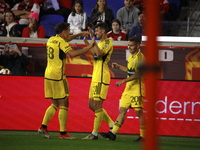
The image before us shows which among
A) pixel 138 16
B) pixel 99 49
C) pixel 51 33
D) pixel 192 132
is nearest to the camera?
pixel 99 49

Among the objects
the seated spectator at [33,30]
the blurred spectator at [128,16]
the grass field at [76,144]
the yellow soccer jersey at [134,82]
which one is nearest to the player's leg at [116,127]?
the grass field at [76,144]

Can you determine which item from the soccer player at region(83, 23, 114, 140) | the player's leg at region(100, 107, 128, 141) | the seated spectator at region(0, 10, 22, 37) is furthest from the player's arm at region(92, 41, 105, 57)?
the seated spectator at region(0, 10, 22, 37)

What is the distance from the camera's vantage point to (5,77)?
353 inches

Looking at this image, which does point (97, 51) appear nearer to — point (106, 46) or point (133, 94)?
point (106, 46)

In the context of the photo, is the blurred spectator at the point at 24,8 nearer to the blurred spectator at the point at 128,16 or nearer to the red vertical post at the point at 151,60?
the blurred spectator at the point at 128,16

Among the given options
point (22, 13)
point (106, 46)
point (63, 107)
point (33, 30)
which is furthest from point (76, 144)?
point (22, 13)

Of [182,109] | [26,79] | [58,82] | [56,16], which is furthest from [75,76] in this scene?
[56,16]

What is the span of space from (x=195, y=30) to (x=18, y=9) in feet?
18.1

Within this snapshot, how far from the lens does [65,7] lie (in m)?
13.0

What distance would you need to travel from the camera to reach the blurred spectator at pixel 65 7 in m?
12.6

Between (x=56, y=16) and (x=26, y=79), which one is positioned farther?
(x=56, y=16)

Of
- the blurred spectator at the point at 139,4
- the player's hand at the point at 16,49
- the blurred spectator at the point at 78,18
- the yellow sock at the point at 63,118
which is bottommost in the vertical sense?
the yellow sock at the point at 63,118

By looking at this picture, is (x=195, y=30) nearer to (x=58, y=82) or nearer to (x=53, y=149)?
(x=58, y=82)

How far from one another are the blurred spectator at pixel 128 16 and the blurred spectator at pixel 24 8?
2.68 metres
